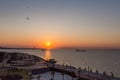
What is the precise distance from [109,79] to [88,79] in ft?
13.4

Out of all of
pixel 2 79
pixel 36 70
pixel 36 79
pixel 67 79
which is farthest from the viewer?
pixel 36 70

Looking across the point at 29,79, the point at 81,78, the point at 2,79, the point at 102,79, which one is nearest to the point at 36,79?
the point at 29,79

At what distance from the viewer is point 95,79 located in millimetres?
35875

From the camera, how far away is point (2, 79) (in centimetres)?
3003

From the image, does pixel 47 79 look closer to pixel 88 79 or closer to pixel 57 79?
pixel 57 79

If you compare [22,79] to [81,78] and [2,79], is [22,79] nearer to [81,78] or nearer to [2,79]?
[2,79]

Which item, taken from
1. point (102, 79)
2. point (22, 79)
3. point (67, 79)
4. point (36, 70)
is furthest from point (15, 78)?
point (102, 79)

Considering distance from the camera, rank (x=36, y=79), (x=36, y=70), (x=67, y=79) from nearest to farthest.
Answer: (x=36, y=79), (x=67, y=79), (x=36, y=70)

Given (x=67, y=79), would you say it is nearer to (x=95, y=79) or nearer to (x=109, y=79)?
(x=95, y=79)

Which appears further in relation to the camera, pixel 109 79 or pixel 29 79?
pixel 109 79

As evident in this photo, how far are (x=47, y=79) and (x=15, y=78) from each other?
564cm

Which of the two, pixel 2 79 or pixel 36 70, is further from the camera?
pixel 36 70

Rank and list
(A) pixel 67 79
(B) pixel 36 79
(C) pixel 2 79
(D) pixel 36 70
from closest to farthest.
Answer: (C) pixel 2 79
(B) pixel 36 79
(A) pixel 67 79
(D) pixel 36 70

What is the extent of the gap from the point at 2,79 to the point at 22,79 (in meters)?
3.17
